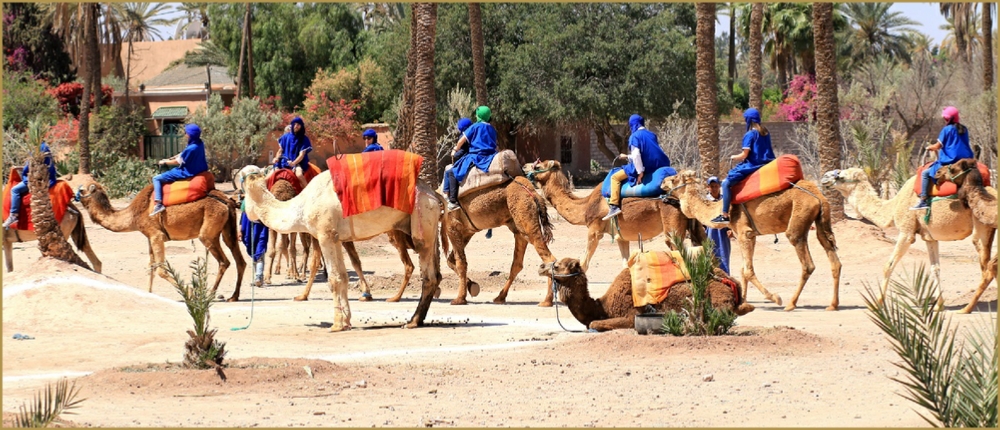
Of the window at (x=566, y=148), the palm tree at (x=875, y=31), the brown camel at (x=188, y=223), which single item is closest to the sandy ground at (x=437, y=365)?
the brown camel at (x=188, y=223)

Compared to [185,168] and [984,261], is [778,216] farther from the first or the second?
[185,168]

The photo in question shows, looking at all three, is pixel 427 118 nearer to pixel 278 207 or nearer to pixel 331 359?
pixel 278 207

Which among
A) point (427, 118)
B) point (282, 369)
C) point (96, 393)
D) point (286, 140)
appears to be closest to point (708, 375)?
point (282, 369)

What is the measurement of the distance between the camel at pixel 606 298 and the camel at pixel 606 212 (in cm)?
308

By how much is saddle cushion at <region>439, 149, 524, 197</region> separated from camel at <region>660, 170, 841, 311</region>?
2080 mm

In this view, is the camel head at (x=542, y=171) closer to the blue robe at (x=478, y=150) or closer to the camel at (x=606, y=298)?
the blue robe at (x=478, y=150)

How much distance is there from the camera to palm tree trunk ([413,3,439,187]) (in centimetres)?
2395

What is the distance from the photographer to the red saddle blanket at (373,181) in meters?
13.5

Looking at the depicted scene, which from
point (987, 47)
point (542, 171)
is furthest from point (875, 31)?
point (542, 171)

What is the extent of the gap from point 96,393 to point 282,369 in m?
1.54

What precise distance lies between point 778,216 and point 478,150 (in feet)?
13.2

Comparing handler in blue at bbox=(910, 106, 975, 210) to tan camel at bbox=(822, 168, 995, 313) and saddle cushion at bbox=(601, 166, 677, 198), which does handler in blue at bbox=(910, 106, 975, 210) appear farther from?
saddle cushion at bbox=(601, 166, 677, 198)

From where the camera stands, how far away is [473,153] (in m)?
16.3

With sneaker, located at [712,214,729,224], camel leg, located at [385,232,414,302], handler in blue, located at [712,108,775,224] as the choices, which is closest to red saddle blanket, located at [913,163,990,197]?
handler in blue, located at [712,108,775,224]
